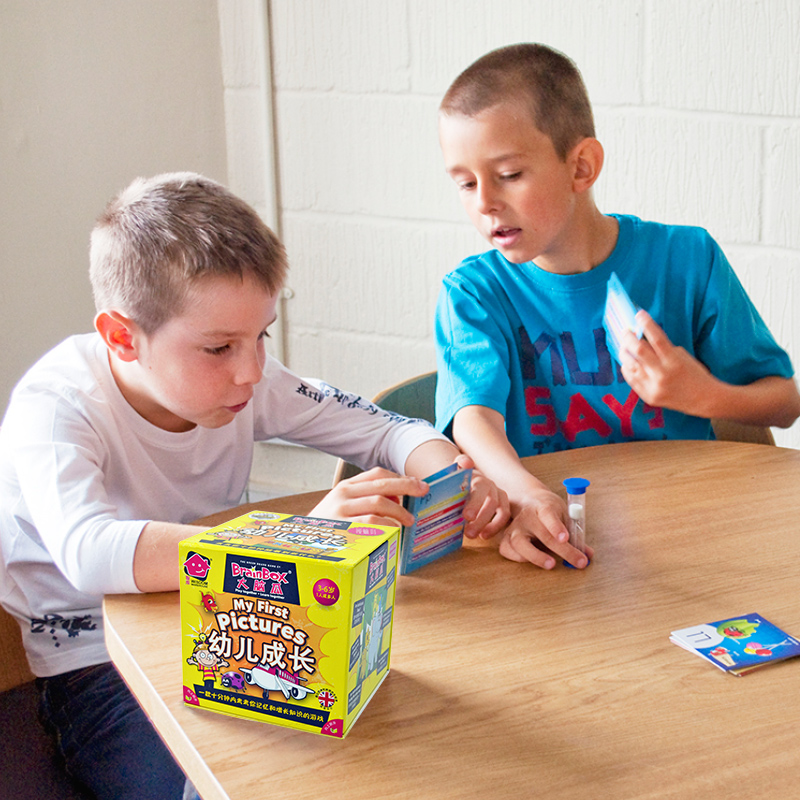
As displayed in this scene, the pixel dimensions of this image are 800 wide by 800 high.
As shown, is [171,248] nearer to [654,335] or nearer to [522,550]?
[522,550]

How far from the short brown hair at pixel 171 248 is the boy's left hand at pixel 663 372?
51 cm

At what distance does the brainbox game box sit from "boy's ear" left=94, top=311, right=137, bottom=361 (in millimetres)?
Result: 495

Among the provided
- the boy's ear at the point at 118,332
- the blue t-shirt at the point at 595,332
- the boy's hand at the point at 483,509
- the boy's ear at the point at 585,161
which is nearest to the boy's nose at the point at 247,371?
the boy's ear at the point at 118,332

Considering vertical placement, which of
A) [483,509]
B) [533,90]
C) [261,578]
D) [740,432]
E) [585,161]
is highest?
[533,90]

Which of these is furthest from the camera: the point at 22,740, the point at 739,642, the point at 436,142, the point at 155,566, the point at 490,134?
the point at 436,142

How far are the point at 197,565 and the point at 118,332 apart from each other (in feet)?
1.75

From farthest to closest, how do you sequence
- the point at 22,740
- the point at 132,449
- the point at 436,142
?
the point at 436,142
the point at 132,449
the point at 22,740

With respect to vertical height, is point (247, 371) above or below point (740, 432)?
above

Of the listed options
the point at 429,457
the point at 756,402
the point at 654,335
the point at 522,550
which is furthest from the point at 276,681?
the point at 756,402

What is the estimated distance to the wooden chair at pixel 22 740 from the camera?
3.35ft

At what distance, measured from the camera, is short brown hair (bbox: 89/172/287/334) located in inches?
44.2

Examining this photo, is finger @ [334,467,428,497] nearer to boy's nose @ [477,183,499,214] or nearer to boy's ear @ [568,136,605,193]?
boy's nose @ [477,183,499,214]

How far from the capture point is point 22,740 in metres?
1.07

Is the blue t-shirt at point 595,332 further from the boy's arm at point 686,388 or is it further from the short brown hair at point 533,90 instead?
the short brown hair at point 533,90
